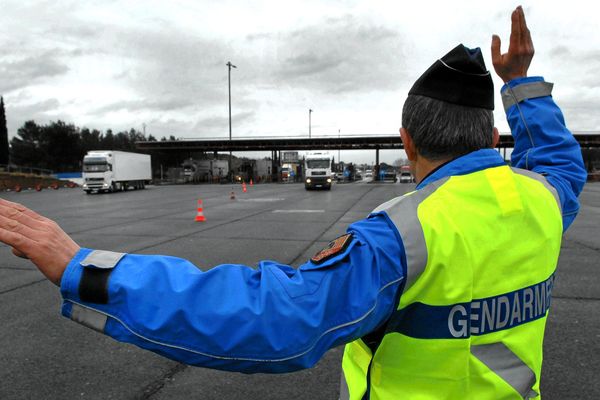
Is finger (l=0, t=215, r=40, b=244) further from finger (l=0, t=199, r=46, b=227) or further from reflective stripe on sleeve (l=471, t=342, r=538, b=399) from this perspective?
reflective stripe on sleeve (l=471, t=342, r=538, b=399)

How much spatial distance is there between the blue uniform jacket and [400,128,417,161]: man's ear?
0.43 m

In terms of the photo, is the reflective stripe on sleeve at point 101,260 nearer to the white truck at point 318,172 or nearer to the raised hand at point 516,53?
the raised hand at point 516,53

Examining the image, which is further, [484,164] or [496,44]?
[496,44]

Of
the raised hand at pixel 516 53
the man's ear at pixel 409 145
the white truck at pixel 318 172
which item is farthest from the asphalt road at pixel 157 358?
the white truck at pixel 318 172

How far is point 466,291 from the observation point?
1.17 m

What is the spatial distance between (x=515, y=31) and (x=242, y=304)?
144 cm

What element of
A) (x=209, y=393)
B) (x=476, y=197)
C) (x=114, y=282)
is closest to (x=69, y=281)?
(x=114, y=282)

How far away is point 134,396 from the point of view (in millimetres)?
3271

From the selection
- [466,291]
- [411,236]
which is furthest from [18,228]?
[466,291]

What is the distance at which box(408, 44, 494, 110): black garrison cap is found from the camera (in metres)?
1.33

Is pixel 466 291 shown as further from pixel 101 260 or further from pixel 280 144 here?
pixel 280 144

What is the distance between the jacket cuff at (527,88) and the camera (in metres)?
1.78

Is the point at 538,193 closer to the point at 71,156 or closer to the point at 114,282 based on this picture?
the point at 114,282

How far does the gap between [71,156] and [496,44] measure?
88.4 meters
